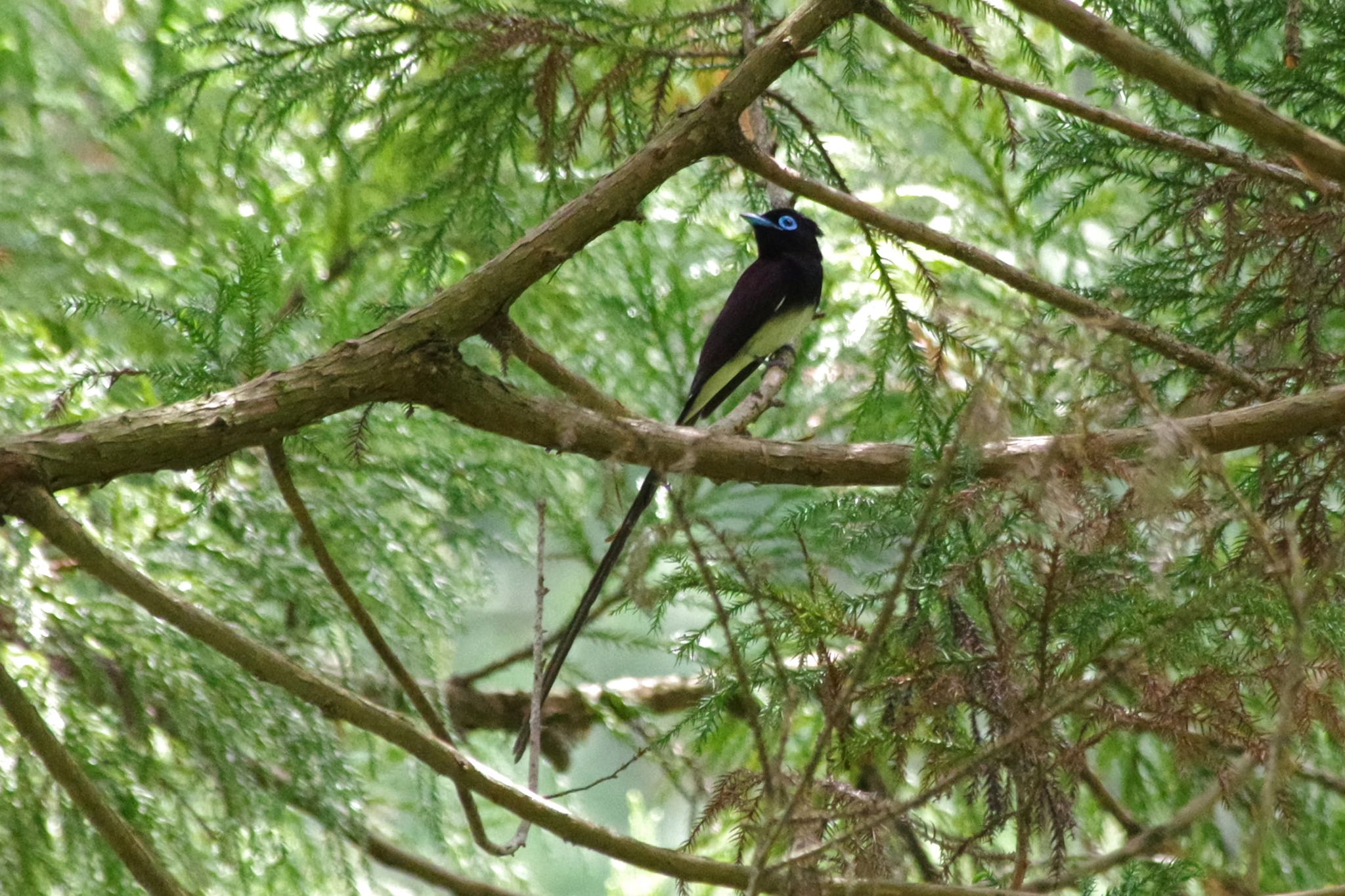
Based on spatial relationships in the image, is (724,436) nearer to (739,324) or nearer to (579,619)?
(579,619)

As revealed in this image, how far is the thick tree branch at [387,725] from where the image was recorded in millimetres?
1753

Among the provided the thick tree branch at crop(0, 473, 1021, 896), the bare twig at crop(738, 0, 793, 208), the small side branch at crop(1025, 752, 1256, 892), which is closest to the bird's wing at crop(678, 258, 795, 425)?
the bare twig at crop(738, 0, 793, 208)

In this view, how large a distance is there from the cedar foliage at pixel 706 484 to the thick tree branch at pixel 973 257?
0.06 meters

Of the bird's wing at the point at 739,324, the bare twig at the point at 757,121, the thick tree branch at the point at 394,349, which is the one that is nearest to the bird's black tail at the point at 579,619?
the thick tree branch at the point at 394,349

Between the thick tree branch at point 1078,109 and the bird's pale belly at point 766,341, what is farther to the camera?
the bird's pale belly at point 766,341

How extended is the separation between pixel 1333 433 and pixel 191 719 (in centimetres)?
197

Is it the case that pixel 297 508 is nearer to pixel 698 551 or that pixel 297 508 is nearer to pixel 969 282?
pixel 698 551

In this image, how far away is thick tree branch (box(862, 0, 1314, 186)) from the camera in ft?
6.89

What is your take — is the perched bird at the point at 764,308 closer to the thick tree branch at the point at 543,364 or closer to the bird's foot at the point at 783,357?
the bird's foot at the point at 783,357

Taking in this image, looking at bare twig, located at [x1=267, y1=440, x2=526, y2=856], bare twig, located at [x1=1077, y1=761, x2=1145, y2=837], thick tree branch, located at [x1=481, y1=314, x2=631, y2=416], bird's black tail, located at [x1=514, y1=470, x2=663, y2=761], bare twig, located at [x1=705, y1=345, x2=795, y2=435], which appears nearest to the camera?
Result: bare twig, located at [x1=267, y1=440, x2=526, y2=856]

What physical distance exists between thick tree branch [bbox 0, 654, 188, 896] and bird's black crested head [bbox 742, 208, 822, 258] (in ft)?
6.97

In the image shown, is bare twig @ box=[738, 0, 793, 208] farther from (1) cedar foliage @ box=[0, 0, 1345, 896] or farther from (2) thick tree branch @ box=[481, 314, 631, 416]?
(2) thick tree branch @ box=[481, 314, 631, 416]

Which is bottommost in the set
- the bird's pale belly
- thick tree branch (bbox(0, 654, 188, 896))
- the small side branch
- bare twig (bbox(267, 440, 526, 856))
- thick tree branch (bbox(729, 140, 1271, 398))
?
the small side branch

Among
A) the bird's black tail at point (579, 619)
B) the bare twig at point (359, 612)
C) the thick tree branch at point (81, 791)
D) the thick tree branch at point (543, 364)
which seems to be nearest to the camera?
the thick tree branch at point (81, 791)
